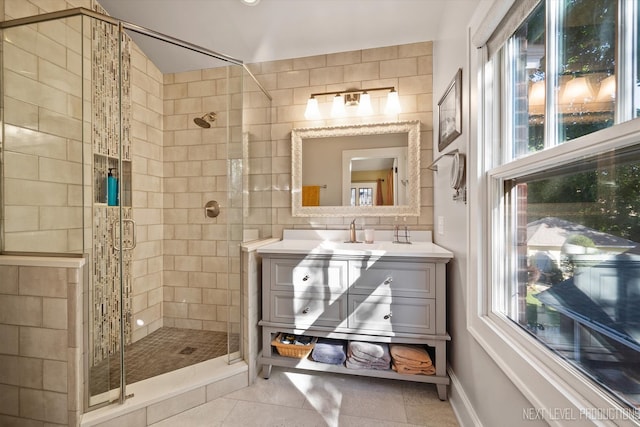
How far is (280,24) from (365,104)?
3.12 ft

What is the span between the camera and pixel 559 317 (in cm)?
81

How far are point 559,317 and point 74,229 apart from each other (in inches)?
88.9

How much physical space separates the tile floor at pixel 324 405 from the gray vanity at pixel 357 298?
0.13 metres

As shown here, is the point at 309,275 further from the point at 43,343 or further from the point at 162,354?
the point at 43,343

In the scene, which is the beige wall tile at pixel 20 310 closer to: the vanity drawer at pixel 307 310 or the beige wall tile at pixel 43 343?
the beige wall tile at pixel 43 343

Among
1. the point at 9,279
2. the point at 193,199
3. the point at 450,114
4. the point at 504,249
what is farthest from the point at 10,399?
the point at 450,114

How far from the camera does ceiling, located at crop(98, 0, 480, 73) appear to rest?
Result: 1909mm

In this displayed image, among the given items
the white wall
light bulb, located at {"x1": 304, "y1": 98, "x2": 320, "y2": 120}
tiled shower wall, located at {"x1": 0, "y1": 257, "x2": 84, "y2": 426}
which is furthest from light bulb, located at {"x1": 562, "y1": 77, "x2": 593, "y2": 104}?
tiled shower wall, located at {"x1": 0, "y1": 257, "x2": 84, "y2": 426}

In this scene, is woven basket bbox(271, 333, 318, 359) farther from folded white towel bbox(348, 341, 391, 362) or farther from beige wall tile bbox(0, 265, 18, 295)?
beige wall tile bbox(0, 265, 18, 295)

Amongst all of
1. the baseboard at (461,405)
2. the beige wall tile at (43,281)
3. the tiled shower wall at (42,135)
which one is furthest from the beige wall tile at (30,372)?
the baseboard at (461,405)

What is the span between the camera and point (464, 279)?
1387 millimetres

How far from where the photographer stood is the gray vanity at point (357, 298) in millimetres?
1568

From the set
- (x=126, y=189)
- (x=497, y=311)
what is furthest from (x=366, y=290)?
(x=126, y=189)

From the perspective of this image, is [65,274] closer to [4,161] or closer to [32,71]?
[4,161]
